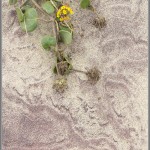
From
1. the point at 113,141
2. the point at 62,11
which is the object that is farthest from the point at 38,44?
the point at 113,141

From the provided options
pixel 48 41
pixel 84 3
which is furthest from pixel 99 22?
pixel 48 41

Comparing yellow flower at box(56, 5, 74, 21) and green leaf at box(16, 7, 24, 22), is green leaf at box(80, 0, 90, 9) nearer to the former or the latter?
yellow flower at box(56, 5, 74, 21)

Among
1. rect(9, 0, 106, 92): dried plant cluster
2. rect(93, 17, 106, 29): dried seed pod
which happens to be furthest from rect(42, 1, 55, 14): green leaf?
rect(93, 17, 106, 29): dried seed pod

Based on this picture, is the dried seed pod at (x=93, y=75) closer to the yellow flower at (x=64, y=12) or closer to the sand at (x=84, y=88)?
the sand at (x=84, y=88)

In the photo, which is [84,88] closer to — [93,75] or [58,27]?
[93,75]

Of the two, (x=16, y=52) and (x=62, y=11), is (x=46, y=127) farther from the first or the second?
(x=62, y=11)

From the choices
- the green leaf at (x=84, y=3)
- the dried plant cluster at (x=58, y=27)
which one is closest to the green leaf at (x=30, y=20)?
the dried plant cluster at (x=58, y=27)
